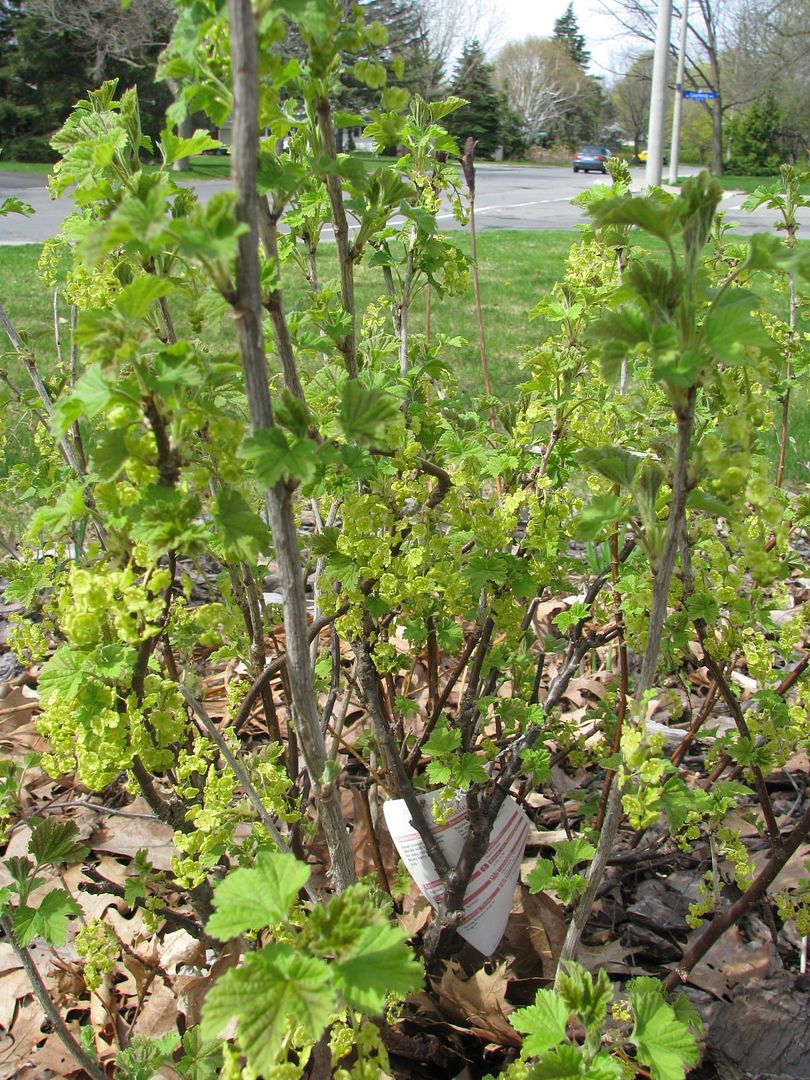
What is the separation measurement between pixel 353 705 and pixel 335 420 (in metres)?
1.70

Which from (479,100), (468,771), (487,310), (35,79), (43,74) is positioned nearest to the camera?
(468,771)

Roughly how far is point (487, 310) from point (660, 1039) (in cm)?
770

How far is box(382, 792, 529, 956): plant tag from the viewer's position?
180cm

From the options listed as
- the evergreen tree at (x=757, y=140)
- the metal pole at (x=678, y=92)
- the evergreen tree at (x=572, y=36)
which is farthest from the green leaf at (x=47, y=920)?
the evergreen tree at (x=572, y=36)

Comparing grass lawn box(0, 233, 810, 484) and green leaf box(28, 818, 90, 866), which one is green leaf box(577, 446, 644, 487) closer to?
green leaf box(28, 818, 90, 866)

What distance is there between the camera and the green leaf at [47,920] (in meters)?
1.37

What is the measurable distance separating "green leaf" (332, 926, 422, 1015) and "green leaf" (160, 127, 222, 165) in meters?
0.97

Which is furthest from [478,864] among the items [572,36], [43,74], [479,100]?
[572,36]

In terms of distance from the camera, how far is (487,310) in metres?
8.32

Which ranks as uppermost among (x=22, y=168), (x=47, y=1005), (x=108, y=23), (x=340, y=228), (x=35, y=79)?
(x=108, y=23)

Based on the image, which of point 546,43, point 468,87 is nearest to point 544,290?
point 468,87

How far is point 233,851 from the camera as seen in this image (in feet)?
5.06

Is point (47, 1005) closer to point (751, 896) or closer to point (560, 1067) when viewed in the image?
point (560, 1067)

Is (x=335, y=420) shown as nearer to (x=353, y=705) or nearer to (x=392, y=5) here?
(x=353, y=705)
